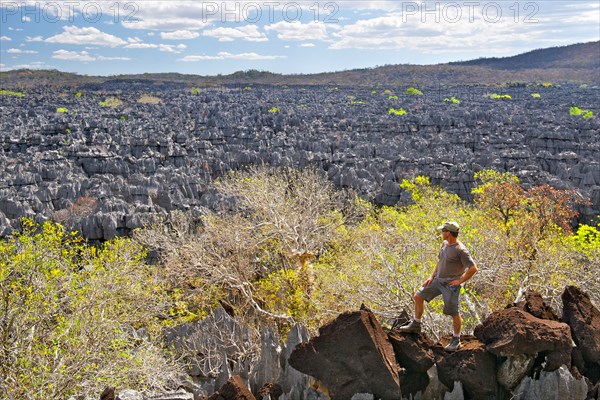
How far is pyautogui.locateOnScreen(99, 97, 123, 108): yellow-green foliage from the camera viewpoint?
91481 mm

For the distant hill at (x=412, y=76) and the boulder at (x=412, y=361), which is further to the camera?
the distant hill at (x=412, y=76)

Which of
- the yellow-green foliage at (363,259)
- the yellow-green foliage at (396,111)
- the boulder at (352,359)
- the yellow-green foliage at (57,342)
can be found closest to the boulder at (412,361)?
the boulder at (352,359)

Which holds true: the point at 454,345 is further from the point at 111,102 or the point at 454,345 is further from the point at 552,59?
the point at 552,59

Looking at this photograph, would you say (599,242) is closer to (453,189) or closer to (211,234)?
(211,234)

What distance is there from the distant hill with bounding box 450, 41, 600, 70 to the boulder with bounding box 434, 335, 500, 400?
172 metres

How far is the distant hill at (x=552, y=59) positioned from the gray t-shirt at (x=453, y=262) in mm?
171521

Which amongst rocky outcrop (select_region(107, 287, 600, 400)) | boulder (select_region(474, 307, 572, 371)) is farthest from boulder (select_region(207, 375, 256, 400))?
boulder (select_region(474, 307, 572, 371))

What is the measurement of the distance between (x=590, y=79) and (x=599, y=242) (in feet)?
458

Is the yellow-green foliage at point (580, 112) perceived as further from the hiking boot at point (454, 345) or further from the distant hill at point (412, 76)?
the hiking boot at point (454, 345)

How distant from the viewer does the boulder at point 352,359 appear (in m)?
7.21

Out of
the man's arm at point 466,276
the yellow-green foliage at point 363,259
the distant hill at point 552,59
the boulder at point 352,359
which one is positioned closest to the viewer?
the boulder at point 352,359

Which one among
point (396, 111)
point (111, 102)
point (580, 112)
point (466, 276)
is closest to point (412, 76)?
point (396, 111)

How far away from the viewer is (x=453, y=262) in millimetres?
7688

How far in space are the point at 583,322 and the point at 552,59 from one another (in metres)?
190
